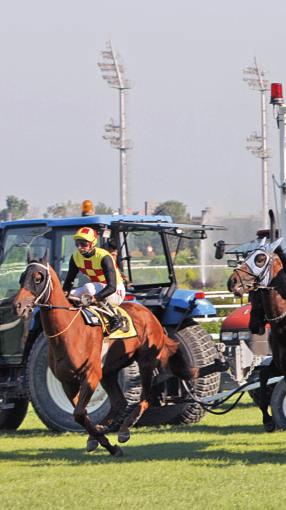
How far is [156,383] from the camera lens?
14875 millimetres

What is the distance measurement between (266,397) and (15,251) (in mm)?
3907

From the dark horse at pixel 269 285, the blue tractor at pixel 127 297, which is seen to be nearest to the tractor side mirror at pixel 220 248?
the blue tractor at pixel 127 297

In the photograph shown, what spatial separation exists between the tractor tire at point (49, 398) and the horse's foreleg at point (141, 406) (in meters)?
1.42

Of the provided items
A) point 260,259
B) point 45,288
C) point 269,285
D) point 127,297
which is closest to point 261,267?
point 260,259

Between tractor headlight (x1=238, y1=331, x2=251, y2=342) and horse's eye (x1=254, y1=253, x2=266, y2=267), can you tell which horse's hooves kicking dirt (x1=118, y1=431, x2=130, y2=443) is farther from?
tractor headlight (x1=238, y1=331, x2=251, y2=342)

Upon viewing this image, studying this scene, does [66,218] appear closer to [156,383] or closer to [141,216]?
[141,216]

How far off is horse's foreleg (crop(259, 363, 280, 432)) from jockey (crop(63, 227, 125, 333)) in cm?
177

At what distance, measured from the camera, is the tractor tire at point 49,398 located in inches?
582

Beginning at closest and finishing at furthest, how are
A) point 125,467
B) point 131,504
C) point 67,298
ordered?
point 131,504, point 125,467, point 67,298

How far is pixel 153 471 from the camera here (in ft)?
36.8

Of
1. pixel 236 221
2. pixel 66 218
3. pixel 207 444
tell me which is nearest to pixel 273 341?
pixel 207 444

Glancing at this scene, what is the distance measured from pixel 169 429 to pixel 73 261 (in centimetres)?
304

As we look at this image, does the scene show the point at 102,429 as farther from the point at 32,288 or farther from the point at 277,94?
the point at 277,94

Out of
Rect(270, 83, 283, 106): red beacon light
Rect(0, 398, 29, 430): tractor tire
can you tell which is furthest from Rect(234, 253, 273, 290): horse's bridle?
Rect(0, 398, 29, 430): tractor tire
